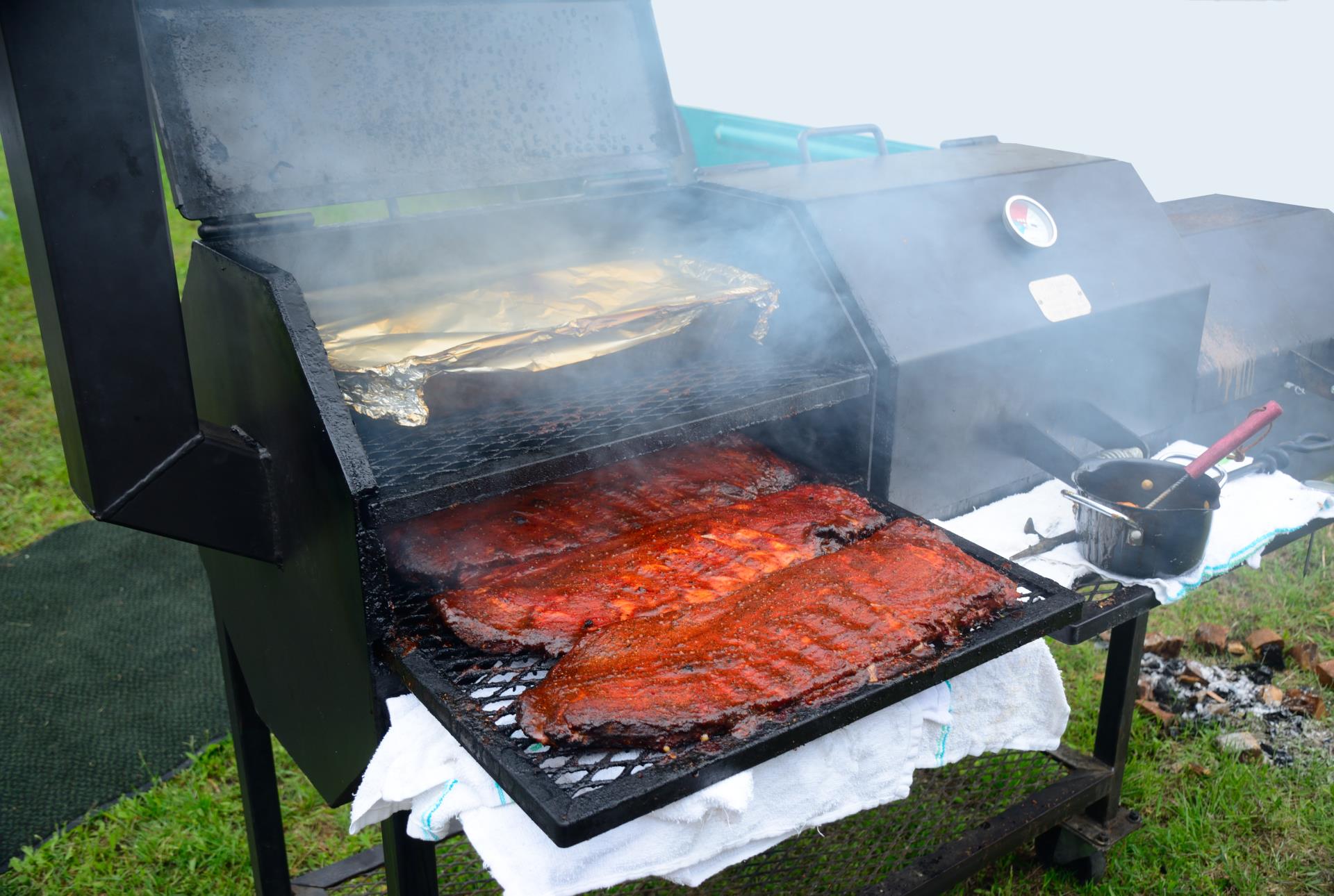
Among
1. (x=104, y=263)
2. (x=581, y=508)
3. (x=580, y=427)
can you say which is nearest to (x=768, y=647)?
(x=580, y=427)

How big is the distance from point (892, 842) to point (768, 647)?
1.49 metres

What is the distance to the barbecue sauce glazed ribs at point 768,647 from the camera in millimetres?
1467

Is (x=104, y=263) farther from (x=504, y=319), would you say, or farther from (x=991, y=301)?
(x=991, y=301)

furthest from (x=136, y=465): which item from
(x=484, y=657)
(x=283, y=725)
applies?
(x=283, y=725)

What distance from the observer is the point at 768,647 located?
5.40ft

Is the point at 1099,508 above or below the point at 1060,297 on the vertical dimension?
below

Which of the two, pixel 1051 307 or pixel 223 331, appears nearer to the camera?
pixel 223 331

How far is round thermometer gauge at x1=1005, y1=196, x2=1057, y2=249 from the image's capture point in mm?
2613

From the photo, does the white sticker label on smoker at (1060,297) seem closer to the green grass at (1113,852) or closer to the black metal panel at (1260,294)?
the black metal panel at (1260,294)

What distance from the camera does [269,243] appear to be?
7.01 feet

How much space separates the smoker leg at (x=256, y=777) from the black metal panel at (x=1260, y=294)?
111 inches

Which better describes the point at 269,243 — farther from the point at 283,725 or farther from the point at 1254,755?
the point at 1254,755

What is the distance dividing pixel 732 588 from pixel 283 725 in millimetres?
1071

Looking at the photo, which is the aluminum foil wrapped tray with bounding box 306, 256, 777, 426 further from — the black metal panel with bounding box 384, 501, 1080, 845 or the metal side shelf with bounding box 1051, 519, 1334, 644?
the metal side shelf with bounding box 1051, 519, 1334, 644
